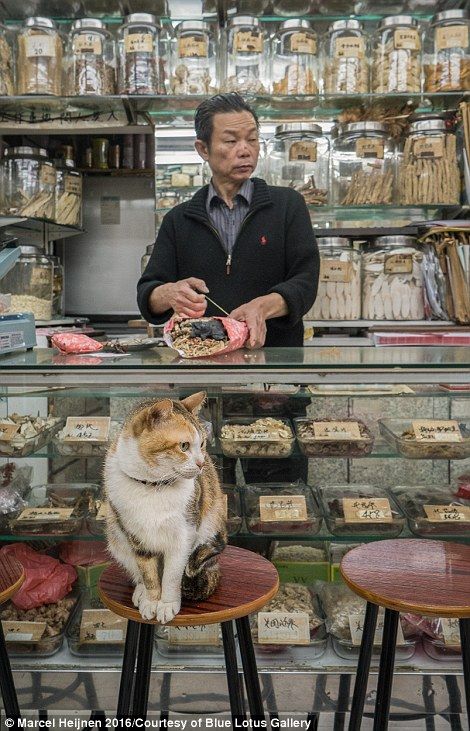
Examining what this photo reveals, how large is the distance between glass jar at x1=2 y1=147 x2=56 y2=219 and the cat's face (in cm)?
252

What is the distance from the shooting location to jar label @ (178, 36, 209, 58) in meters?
3.04

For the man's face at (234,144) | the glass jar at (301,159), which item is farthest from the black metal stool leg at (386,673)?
A: the glass jar at (301,159)

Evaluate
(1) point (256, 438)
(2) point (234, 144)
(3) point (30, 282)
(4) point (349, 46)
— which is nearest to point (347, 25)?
(4) point (349, 46)

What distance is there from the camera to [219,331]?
151 cm

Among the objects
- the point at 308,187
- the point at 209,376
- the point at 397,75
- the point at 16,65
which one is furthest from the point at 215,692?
the point at 16,65

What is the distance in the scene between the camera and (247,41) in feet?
9.96

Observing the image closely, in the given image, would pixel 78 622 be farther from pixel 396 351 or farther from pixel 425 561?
pixel 396 351

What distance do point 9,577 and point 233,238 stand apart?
1.55 m

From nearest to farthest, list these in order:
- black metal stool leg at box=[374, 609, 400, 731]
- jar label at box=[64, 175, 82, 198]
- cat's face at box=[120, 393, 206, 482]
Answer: cat's face at box=[120, 393, 206, 482] → black metal stool leg at box=[374, 609, 400, 731] → jar label at box=[64, 175, 82, 198]

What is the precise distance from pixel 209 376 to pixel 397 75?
228 centimetres

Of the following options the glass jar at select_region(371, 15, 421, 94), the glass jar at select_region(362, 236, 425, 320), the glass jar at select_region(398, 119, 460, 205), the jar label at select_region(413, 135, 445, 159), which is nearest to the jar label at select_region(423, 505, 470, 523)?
the glass jar at select_region(362, 236, 425, 320)

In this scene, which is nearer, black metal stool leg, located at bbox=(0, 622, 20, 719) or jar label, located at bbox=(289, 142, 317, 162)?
black metal stool leg, located at bbox=(0, 622, 20, 719)

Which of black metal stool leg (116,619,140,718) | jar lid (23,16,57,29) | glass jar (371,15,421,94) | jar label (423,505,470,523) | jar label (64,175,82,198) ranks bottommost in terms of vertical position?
black metal stool leg (116,619,140,718)

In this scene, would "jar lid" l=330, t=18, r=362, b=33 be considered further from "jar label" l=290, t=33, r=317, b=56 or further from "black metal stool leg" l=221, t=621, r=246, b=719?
"black metal stool leg" l=221, t=621, r=246, b=719
